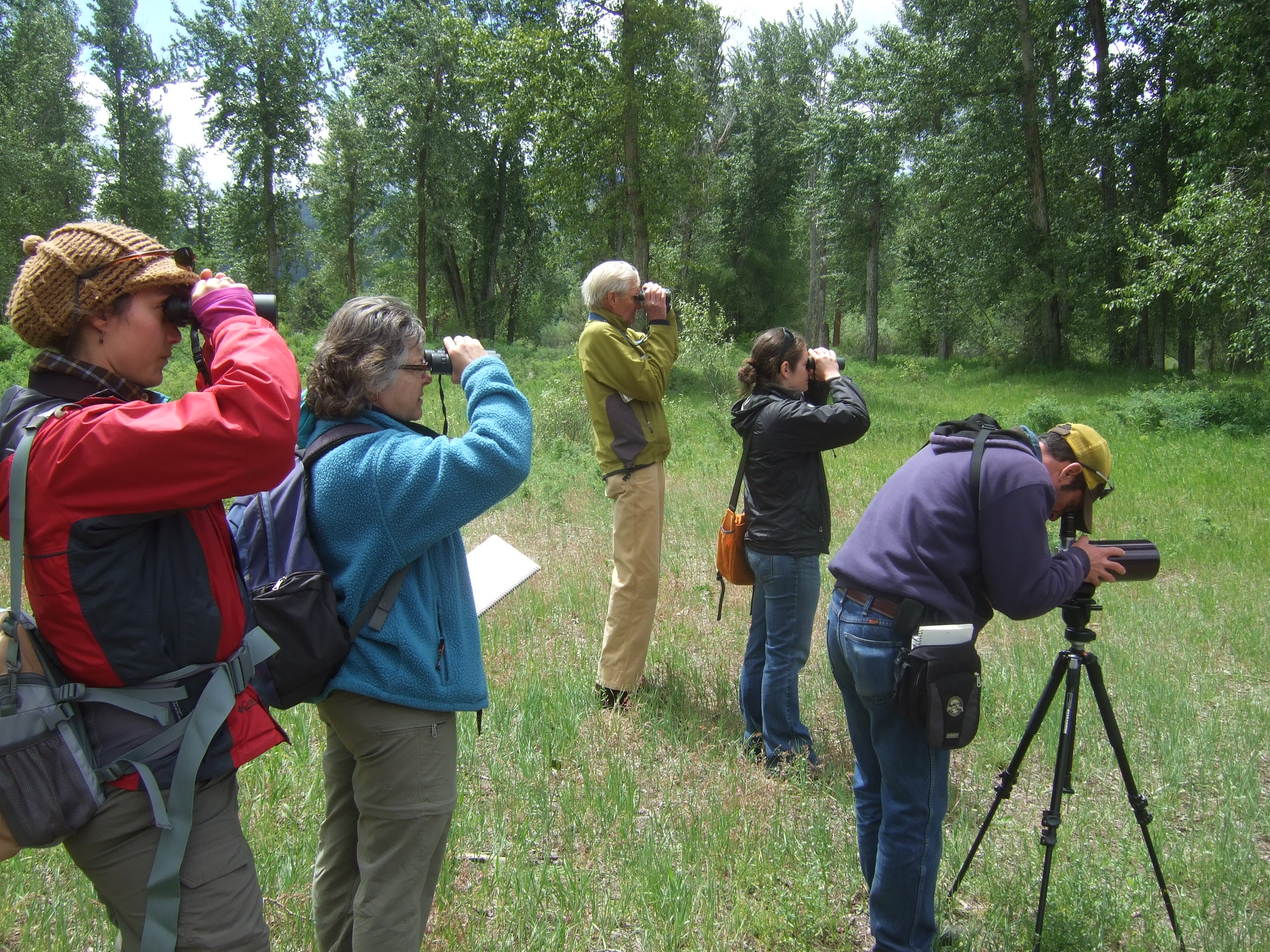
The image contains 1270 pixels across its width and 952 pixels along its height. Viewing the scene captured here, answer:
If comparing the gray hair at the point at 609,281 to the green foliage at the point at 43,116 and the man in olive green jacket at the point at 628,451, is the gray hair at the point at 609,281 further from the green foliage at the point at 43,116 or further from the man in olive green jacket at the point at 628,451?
the green foliage at the point at 43,116

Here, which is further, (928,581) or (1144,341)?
(1144,341)

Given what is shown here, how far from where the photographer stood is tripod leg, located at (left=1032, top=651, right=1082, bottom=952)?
113 inches

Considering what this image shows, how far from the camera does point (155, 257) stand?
6.10 feet

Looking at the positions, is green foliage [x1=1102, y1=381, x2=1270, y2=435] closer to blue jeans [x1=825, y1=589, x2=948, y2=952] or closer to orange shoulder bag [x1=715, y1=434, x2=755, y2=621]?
orange shoulder bag [x1=715, y1=434, x2=755, y2=621]

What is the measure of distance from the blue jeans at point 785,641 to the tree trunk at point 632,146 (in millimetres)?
15985

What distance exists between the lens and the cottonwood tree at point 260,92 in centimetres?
3316

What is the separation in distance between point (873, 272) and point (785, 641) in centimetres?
3260

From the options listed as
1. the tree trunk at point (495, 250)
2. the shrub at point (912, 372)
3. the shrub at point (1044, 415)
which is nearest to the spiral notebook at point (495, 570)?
the shrub at point (1044, 415)

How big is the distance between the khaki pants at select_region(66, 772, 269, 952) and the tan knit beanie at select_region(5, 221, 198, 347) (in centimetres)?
91

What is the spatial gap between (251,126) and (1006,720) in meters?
36.3

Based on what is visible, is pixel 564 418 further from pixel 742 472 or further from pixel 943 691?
pixel 943 691

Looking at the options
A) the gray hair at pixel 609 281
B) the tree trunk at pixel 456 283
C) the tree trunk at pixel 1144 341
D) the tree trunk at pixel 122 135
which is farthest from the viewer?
the tree trunk at pixel 456 283

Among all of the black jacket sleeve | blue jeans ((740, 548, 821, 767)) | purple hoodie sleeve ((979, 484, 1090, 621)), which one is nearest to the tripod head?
purple hoodie sleeve ((979, 484, 1090, 621))

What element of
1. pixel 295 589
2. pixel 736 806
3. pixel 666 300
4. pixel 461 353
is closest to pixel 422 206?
pixel 666 300
